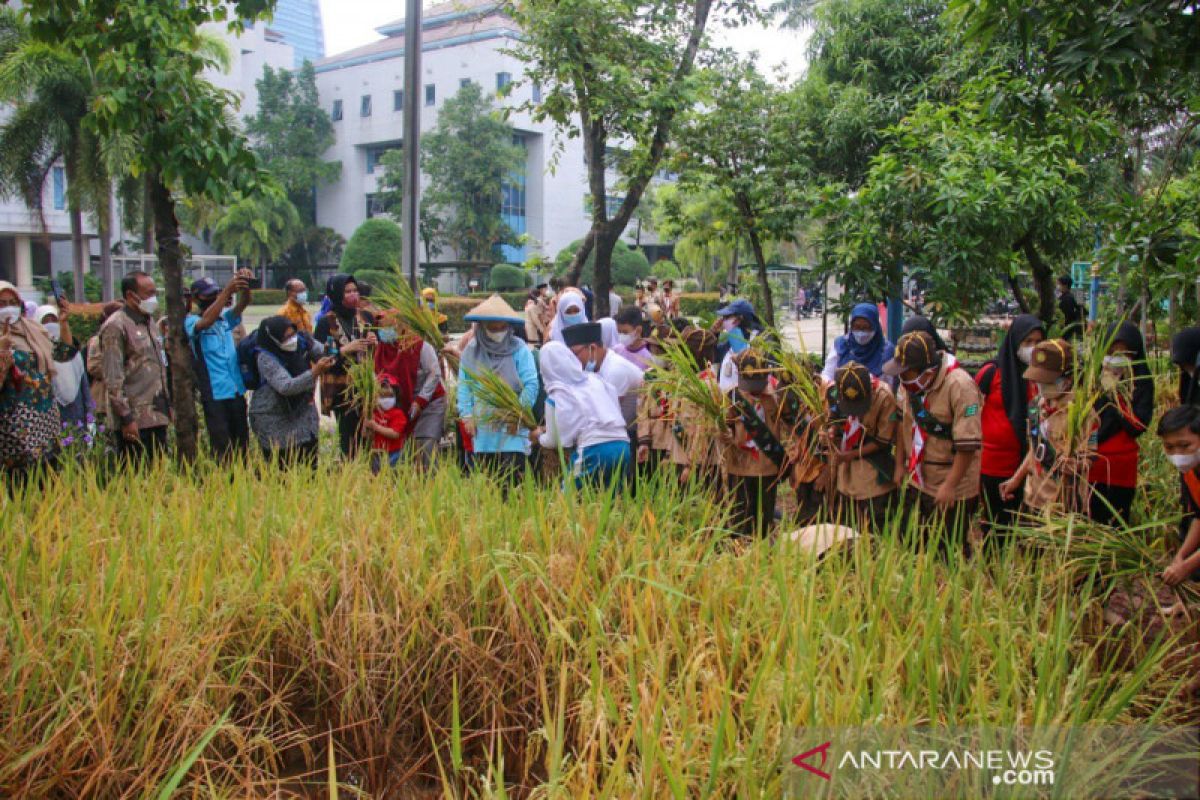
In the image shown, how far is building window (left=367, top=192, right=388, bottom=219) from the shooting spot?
172ft

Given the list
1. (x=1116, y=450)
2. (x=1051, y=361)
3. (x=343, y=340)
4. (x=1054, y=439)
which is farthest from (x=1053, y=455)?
(x=343, y=340)

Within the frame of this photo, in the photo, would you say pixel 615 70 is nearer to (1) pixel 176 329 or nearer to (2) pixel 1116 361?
(1) pixel 176 329

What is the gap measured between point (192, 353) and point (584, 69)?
5.19 meters

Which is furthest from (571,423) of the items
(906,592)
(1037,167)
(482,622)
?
(1037,167)

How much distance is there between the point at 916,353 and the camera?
513 centimetres

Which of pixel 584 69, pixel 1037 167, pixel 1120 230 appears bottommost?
pixel 1120 230

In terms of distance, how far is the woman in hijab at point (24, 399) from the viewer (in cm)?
588

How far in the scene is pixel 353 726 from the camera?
3285 millimetres

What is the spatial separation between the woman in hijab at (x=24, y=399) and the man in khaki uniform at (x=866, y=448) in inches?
169

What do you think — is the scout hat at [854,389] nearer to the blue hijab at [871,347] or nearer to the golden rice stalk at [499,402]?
the blue hijab at [871,347]

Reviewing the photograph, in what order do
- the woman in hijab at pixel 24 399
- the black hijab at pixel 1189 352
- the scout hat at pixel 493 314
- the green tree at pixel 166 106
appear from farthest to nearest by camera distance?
the scout hat at pixel 493 314 → the green tree at pixel 166 106 → the woman in hijab at pixel 24 399 → the black hijab at pixel 1189 352

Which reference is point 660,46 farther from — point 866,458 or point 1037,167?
point 866,458

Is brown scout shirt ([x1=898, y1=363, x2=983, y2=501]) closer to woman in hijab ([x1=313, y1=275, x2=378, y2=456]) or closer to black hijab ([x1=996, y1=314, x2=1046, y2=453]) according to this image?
black hijab ([x1=996, y1=314, x2=1046, y2=453])

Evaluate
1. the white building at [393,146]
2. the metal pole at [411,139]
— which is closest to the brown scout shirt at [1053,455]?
the metal pole at [411,139]
